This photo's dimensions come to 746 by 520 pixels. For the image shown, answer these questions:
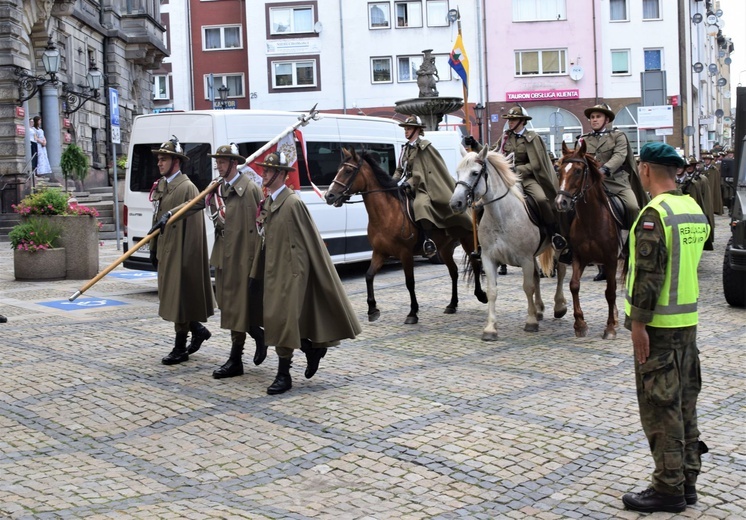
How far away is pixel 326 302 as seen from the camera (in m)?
8.24

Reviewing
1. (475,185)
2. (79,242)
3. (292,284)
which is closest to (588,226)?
(475,185)

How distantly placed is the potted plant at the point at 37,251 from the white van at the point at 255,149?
197 cm

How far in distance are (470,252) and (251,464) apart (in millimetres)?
7434

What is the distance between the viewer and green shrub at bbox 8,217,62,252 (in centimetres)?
1686

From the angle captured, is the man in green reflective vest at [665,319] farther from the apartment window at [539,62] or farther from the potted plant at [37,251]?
the apartment window at [539,62]

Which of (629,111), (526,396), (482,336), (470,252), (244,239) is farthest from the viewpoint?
(629,111)

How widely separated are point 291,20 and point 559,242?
46.9 metres

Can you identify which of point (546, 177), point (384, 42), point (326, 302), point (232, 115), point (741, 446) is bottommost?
point (741, 446)

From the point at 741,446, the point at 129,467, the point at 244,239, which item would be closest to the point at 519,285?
the point at 244,239

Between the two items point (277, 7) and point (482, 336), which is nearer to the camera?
point (482, 336)

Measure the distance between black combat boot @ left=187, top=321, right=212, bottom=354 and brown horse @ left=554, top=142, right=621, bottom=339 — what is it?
3.81 meters

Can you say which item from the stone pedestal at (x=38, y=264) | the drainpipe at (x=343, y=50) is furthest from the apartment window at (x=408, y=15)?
the stone pedestal at (x=38, y=264)

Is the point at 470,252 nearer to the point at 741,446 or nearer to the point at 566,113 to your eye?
Result: the point at 741,446

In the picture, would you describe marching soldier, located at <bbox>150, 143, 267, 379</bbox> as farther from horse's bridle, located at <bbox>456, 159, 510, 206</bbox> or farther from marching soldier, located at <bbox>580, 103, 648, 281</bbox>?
marching soldier, located at <bbox>580, 103, 648, 281</bbox>
